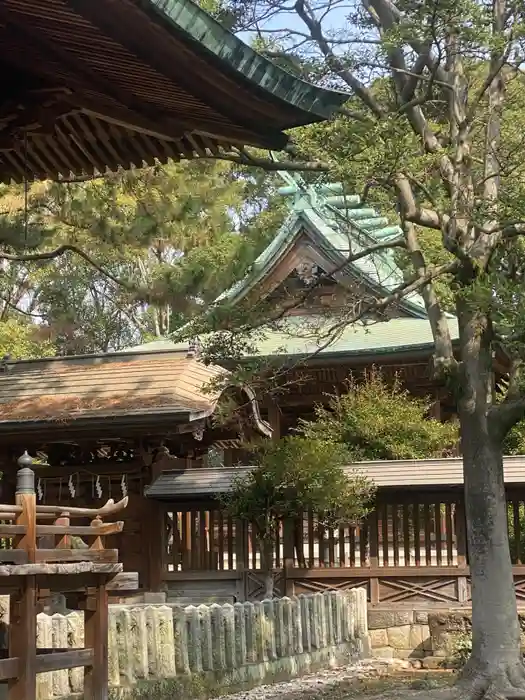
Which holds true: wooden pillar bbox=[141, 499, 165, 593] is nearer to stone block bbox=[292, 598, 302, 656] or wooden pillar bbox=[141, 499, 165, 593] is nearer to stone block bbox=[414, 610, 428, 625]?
stone block bbox=[292, 598, 302, 656]

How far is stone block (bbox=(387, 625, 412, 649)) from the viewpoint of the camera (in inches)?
597

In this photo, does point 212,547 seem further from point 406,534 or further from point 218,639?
point 218,639

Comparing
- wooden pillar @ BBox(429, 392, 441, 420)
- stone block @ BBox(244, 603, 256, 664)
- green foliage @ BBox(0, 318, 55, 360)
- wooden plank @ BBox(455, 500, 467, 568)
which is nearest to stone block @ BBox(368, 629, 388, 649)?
wooden plank @ BBox(455, 500, 467, 568)

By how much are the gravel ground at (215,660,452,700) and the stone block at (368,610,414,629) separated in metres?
1.04

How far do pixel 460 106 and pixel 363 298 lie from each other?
2.63 metres

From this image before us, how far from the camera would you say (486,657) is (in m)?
10.6

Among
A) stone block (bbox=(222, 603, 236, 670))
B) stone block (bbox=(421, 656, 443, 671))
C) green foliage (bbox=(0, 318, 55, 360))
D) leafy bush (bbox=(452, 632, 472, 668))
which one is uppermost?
green foliage (bbox=(0, 318, 55, 360))

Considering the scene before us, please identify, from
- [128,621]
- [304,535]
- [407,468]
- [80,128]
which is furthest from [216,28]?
[304,535]

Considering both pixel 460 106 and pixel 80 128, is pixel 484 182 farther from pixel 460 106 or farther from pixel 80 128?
pixel 80 128

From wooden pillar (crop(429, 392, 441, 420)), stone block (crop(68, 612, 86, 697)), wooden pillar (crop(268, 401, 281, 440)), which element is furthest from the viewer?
wooden pillar (crop(268, 401, 281, 440))

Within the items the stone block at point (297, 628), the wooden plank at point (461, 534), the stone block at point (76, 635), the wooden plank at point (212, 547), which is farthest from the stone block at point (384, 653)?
the stone block at point (76, 635)

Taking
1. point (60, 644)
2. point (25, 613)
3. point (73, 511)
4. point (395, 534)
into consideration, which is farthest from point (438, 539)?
point (25, 613)

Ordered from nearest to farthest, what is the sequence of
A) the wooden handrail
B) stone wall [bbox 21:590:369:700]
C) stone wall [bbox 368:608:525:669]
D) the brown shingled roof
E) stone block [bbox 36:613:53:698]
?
the wooden handrail, stone block [bbox 36:613:53:698], stone wall [bbox 21:590:369:700], stone wall [bbox 368:608:525:669], the brown shingled roof

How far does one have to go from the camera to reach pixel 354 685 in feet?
40.3
